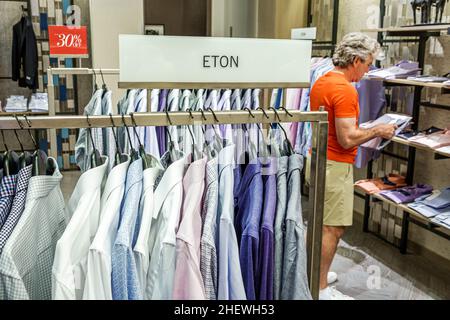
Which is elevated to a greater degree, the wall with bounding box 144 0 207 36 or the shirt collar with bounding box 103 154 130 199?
the wall with bounding box 144 0 207 36

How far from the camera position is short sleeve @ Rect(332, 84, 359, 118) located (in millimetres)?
2607

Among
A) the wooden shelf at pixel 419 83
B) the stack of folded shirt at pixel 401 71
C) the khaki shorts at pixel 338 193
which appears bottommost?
the khaki shorts at pixel 338 193

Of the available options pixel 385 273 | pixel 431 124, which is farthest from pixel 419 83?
pixel 385 273

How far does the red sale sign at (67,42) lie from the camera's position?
3301 mm

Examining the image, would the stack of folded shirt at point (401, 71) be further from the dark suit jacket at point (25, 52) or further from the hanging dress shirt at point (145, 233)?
the dark suit jacket at point (25, 52)

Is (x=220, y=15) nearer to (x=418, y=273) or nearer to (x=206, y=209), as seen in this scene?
(x=418, y=273)

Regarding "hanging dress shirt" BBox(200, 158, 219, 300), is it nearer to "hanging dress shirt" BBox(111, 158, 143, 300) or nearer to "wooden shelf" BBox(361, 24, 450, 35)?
"hanging dress shirt" BBox(111, 158, 143, 300)

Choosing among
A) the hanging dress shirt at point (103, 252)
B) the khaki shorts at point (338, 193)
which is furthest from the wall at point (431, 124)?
the hanging dress shirt at point (103, 252)

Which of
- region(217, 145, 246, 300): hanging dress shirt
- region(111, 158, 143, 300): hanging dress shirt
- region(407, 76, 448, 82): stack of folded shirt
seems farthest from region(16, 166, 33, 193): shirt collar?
region(407, 76, 448, 82): stack of folded shirt

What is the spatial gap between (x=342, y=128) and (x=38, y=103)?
4.03 metres

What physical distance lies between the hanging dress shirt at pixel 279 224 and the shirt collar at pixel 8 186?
29.0 inches

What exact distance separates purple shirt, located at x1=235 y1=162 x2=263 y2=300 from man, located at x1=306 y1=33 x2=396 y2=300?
4.01 ft

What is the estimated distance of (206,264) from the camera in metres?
1.34
